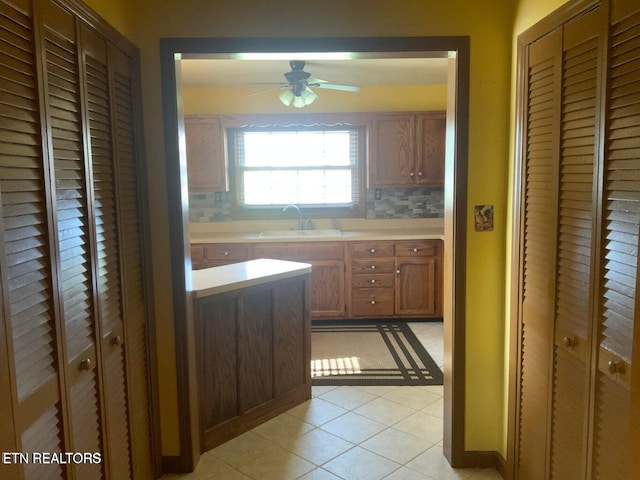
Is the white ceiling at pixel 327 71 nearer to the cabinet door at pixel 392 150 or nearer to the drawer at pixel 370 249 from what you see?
the cabinet door at pixel 392 150

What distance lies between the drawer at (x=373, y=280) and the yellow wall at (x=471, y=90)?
2354 millimetres

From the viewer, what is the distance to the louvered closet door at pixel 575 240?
5.02 ft

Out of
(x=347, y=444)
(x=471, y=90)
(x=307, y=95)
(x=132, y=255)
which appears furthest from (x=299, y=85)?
(x=347, y=444)

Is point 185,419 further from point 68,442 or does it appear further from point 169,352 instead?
point 68,442

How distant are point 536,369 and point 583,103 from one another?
1020 millimetres

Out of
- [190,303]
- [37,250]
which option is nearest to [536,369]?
[190,303]

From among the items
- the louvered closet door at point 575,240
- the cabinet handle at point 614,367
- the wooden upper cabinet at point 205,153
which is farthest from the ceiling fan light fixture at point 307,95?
the cabinet handle at point 614,367

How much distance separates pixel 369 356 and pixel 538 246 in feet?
7.19

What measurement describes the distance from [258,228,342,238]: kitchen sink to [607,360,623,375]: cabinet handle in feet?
11.2

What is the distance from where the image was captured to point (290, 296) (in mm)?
2932

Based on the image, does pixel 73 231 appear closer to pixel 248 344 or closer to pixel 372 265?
pixel 248 344

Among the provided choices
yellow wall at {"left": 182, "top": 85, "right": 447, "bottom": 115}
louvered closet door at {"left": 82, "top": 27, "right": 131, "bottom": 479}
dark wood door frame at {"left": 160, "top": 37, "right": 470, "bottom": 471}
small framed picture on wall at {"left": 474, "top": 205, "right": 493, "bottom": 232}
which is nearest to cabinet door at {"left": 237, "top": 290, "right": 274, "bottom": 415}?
dark wood door frame at {"left": 160, "top": 37, "right": 470, "bottom": 471}

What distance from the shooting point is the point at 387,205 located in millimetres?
5133

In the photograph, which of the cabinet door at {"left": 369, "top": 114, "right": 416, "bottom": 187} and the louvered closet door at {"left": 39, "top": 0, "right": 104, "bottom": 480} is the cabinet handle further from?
the cabinet door at {"left": 369, "top": 114, "right": 416, "bottom": 187}
